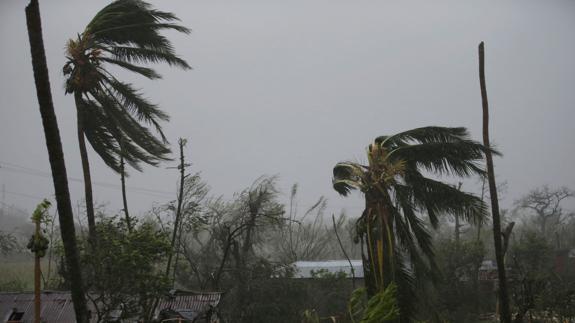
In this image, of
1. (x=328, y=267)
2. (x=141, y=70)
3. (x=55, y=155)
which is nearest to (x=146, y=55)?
(x=141, y=70)

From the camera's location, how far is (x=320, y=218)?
56281 millimetres

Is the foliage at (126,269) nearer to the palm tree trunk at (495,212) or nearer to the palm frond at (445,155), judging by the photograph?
the palm frond at (445,155)

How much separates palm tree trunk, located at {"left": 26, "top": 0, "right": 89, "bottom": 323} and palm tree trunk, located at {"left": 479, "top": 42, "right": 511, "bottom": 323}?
33.7 ft

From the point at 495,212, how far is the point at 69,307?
13.1 metres

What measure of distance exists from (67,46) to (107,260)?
7.19 meters

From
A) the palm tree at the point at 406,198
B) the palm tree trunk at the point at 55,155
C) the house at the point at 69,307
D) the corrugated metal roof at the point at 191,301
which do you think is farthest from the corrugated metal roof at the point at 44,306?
the palm tree at the point at 406,198

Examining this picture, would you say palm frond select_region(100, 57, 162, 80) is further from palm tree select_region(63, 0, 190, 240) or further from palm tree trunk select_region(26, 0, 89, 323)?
palm tree trunk select_region(26, 0, 89, 323)

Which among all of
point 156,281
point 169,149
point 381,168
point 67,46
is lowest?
point 156,281

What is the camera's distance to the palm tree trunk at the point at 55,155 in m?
10.1

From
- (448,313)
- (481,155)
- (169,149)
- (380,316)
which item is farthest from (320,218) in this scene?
(380,316)

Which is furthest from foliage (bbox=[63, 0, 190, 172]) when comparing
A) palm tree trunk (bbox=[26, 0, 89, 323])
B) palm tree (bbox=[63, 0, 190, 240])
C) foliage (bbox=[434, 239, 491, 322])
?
foliage (bbox=[434, 239, 491, 322])

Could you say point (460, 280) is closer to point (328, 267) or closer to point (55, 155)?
point (328, 267)

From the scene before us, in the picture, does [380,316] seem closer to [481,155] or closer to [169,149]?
[481,155]

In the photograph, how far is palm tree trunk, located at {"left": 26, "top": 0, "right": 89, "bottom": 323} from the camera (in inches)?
398
